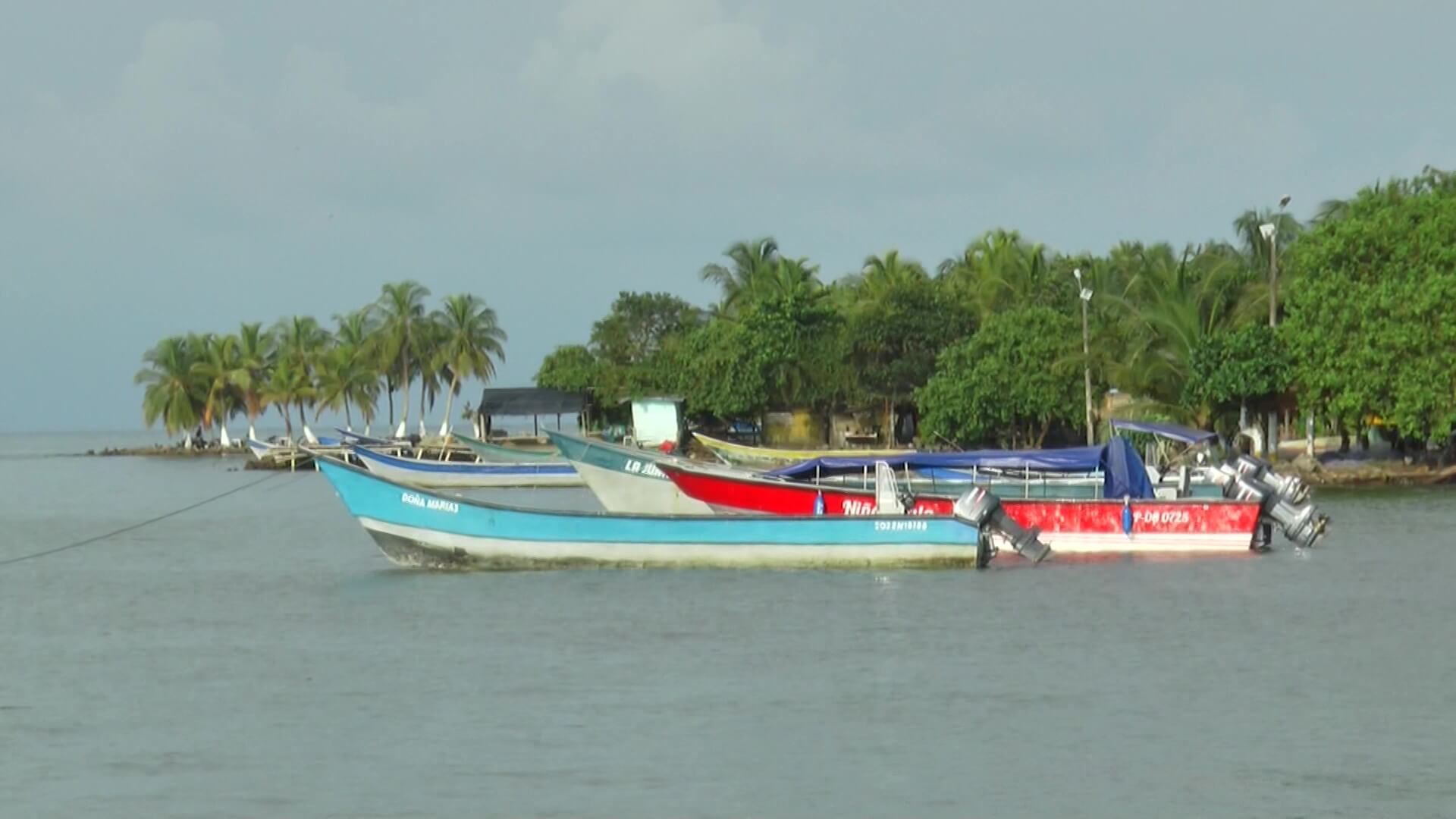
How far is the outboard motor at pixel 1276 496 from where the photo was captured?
29719mm

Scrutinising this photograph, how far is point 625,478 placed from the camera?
37.9 metres

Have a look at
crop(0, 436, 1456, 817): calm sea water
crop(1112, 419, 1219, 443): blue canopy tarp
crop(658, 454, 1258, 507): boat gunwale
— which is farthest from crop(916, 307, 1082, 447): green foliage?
crop(0, 436, 1456, 817): calm sea water

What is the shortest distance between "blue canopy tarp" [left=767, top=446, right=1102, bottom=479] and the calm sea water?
12.0 feet

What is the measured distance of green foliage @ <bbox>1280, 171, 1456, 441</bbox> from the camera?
44125 mm

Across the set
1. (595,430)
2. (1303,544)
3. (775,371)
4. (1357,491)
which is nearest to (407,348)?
(595,430)

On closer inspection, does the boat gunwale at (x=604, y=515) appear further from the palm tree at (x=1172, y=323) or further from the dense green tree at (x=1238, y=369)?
the palm tree at (x=1172, y=323)

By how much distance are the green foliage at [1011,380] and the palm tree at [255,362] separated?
1989 inches

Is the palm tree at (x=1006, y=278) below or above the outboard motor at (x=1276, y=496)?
above

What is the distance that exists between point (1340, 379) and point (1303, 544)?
16512mm

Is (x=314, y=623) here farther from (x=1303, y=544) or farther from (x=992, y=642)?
(x=1303, y=544)

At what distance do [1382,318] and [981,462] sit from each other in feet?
56.4

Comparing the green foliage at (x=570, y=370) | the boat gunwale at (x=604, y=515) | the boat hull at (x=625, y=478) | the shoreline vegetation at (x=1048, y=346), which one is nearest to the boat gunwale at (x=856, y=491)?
the boat gunwale at (x=604, y=515)

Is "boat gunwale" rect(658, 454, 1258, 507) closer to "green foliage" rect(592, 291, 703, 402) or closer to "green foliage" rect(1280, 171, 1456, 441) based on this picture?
"green foliage" rect(1280, 171, 1456, 441)

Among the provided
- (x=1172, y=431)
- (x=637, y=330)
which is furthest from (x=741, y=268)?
(x=1172, y=431)
